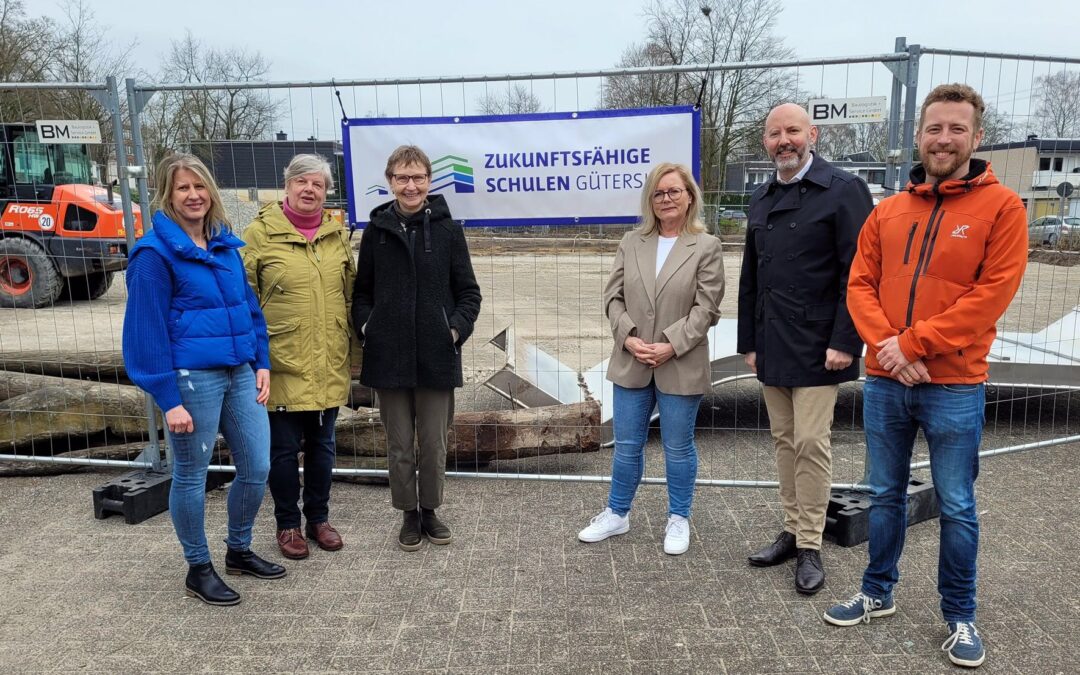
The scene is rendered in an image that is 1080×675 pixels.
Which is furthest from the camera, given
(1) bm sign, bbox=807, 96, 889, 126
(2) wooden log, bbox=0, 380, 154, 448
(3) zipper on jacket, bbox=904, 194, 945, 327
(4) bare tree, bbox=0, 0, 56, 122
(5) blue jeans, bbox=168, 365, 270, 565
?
(4) bare tree, bbox=0, 0, 56, 122

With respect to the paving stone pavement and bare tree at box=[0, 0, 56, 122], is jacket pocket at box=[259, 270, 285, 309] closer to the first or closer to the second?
the paving stone pavement

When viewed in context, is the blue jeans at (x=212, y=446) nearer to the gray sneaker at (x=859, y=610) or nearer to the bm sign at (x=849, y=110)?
the gray sneaker at (x=859, y=610)

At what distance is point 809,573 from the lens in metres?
3.37

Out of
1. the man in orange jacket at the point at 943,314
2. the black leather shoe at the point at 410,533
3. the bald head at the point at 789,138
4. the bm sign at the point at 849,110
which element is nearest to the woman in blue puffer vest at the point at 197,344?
the black leather shoe at the point at 410,533

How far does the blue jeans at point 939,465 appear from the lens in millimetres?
2699

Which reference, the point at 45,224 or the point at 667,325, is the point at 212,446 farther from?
the point at 45,224

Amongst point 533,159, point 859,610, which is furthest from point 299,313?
point 859,610

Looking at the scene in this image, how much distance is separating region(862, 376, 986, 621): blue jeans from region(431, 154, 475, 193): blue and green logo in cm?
248

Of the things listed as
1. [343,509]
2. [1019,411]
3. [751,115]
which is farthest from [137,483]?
[1019,411]

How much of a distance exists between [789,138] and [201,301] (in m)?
2.59

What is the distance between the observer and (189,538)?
10.7ft

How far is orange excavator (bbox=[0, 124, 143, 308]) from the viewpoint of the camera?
9906mm

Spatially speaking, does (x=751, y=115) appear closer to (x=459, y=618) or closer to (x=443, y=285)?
(x=443, y=285)

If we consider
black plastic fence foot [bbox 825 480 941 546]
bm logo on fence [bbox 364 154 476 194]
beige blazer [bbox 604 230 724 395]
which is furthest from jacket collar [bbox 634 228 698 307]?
black plastic fence foot [bbox 825 480 941 546]
